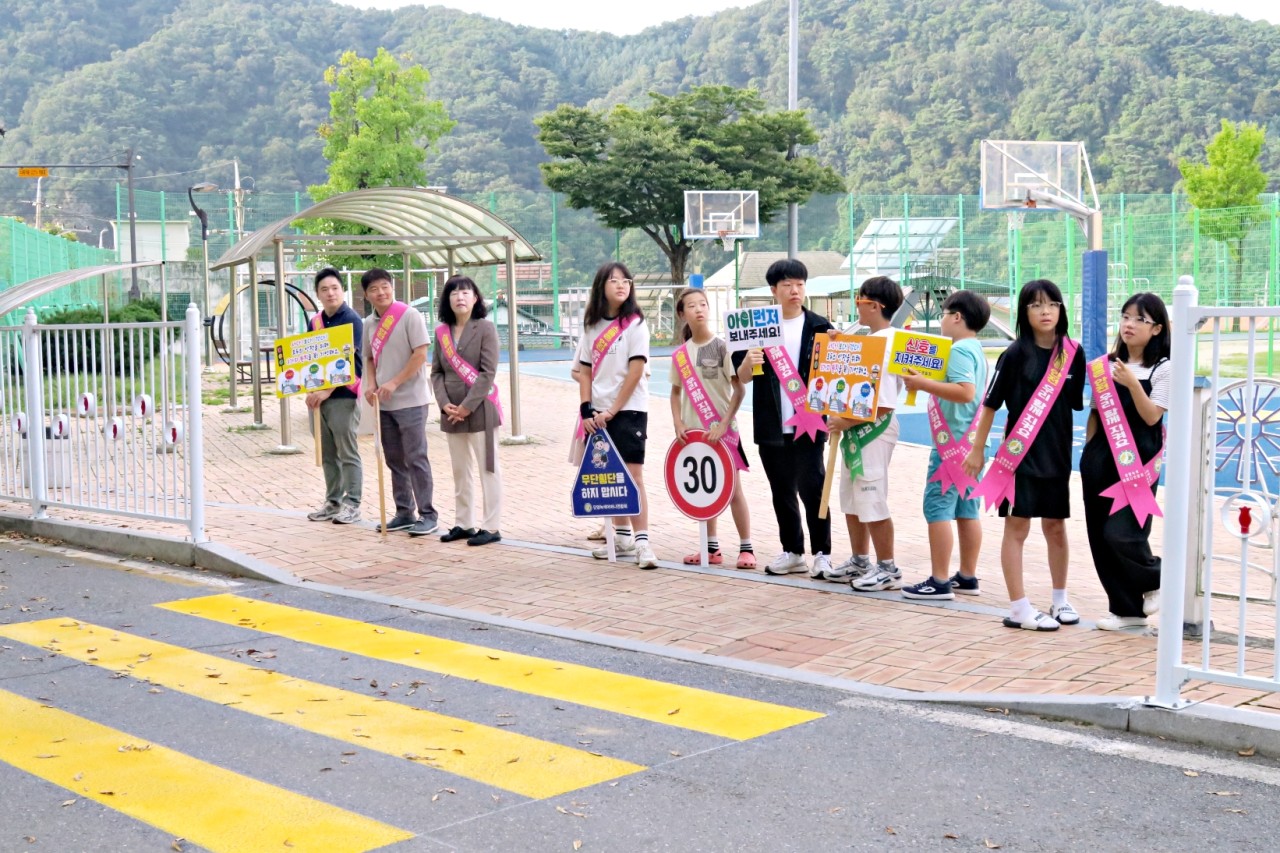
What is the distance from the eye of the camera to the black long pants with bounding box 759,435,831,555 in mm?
7641

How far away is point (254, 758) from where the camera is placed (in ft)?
15.6

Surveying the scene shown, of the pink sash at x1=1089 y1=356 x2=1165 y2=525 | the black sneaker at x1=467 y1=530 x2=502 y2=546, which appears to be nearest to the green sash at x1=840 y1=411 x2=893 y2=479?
the pink sash at x1=1089 y1=356 x2=1165 y2=525

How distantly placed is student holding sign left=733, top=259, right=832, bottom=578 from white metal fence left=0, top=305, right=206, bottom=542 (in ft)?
11.4

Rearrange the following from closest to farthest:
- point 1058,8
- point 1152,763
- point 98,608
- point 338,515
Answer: point 1152,763
point 98,608
point 338,515
point 1058,8

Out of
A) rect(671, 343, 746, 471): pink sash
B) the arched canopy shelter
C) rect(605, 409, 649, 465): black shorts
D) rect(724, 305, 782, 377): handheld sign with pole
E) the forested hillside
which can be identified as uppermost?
the forested hillside

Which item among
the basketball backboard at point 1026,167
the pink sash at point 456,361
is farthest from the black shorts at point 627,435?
the basketball backboard at point 1026,167

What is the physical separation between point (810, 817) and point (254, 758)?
6.43ft

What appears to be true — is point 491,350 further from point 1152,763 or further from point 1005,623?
point 1152,763

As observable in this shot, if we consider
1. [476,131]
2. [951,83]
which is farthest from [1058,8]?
[476,131]

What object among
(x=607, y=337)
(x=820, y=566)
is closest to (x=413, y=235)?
(x=607, y=337)

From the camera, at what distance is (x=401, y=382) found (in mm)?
9406

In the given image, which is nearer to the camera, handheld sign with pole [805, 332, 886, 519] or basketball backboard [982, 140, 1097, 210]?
handheld sign with pole [805, 332, 886, 519]

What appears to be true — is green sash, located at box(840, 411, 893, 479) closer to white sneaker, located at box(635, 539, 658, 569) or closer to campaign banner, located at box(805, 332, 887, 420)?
campaign banner, located at box(805, 332, 887, 420)

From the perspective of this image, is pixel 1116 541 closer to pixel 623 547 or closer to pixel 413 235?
pixel 623 547
